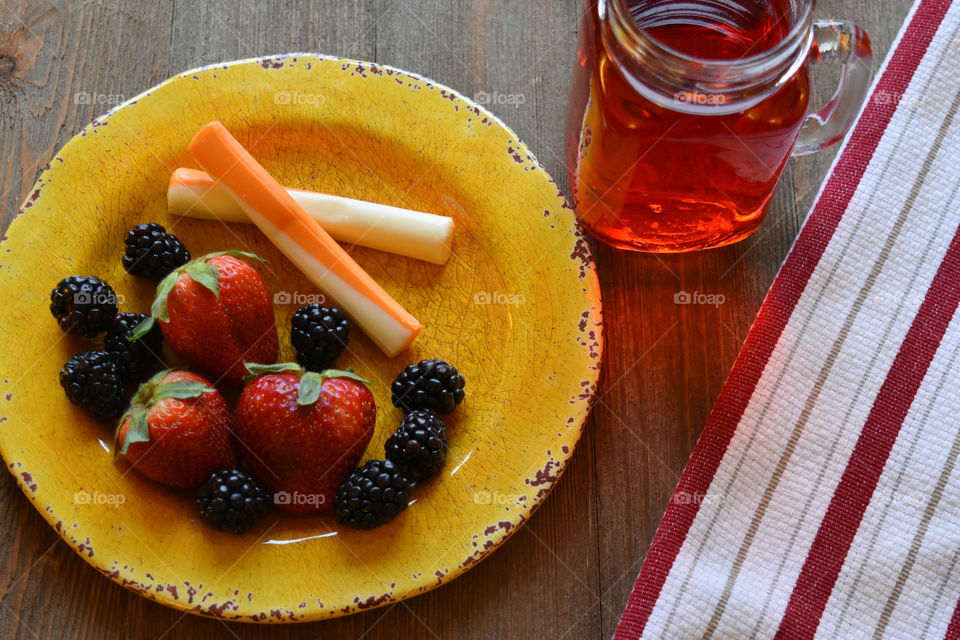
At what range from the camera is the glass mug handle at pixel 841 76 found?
3.91 ft

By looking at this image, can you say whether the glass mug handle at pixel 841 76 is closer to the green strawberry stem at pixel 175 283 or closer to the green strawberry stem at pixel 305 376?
the green strawberry stem at pixel 305 376

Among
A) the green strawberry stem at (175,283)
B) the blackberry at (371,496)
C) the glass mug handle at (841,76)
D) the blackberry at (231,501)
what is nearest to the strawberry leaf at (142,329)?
the green strawberry stem at (175,283)

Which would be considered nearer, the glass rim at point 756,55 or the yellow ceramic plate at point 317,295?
the glass rim at point 756,55

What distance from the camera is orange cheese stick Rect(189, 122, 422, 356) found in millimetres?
1293

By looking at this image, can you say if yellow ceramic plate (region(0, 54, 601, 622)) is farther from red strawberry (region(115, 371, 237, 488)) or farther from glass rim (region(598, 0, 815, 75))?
glass rim (region(598, 0, 815, 75))

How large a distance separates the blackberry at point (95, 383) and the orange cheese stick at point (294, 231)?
0.95 ft

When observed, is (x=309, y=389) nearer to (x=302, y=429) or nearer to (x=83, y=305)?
(x=302, y=429)

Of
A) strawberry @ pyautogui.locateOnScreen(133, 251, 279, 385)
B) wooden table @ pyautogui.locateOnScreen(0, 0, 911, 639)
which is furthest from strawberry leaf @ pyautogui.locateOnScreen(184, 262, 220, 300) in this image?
wooden table @ pyautogui.locateOnScreen(0, 0, 911, 639)

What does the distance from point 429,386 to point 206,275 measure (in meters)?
0.33

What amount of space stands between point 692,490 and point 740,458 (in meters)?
0.08

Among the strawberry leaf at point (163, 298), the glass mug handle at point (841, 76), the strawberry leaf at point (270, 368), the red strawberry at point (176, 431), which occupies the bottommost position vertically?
the red strawberry at point (176, 431)

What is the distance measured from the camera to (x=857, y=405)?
4.17 feet

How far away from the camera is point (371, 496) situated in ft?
3.79

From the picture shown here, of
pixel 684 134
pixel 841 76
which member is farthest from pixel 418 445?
pixel 841 76
